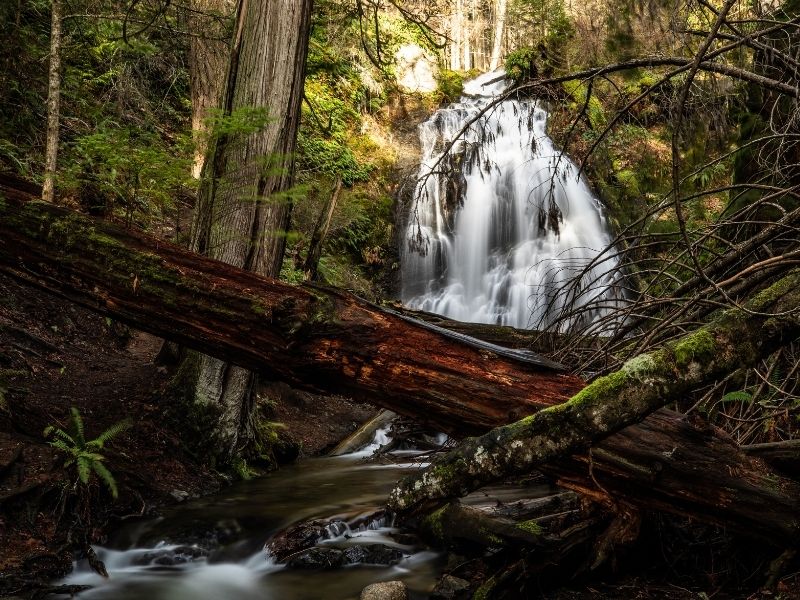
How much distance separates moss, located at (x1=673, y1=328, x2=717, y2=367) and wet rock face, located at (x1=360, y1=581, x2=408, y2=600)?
2.41 m

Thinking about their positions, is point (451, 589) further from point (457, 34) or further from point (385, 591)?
point (457, 34)

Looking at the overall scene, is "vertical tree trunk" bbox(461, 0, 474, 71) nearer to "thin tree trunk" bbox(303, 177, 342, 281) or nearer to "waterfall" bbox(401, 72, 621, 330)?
"waterfall" bbox(401, 72, 621, 330)

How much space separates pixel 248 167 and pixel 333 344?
2636 mm

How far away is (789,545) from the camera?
2.96 metres

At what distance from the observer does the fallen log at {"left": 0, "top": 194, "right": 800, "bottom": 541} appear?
3.07 m

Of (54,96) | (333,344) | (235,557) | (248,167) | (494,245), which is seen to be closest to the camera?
(333,344)

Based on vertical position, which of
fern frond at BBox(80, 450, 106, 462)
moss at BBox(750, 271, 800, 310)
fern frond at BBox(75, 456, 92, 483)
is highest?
moss at BBox(750, 271, 800, 310)

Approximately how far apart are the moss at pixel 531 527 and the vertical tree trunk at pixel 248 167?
3051mm

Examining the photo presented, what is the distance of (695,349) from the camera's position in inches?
95.3

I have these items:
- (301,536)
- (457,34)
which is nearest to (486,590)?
(301,536)

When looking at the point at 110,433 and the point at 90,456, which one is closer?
the point at 90,456

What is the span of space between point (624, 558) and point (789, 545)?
88 centimetres

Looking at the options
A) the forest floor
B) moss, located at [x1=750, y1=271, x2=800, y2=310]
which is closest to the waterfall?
Answer: the forest floor

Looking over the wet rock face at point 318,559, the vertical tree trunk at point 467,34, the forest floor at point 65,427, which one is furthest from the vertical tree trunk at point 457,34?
the wet rock face at point 318,559
